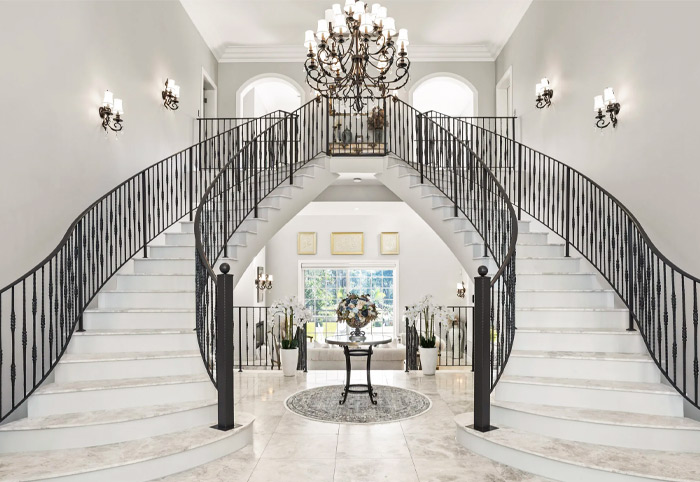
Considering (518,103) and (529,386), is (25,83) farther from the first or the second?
(518,103)

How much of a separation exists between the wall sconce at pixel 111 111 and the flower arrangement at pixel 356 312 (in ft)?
10.5

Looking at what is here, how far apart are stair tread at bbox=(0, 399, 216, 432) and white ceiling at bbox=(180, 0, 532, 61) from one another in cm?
663

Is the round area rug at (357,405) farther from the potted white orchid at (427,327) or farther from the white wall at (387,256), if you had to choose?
the white wall at (387,256)

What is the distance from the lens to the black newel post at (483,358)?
169 inches

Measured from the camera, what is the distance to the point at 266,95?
13.7 meters

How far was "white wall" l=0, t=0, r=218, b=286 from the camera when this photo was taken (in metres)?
4.29

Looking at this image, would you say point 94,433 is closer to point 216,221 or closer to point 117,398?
point 117,398

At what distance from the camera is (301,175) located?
7.92 m

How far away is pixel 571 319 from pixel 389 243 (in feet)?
31.2

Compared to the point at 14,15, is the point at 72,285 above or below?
below

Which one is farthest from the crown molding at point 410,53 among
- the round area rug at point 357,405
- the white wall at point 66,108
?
the round area rug at point 357,405

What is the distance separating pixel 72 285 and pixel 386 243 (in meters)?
10.4

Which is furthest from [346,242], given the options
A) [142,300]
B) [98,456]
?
[98,456]

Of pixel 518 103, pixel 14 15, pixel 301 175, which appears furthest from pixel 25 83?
pixel 518 103
